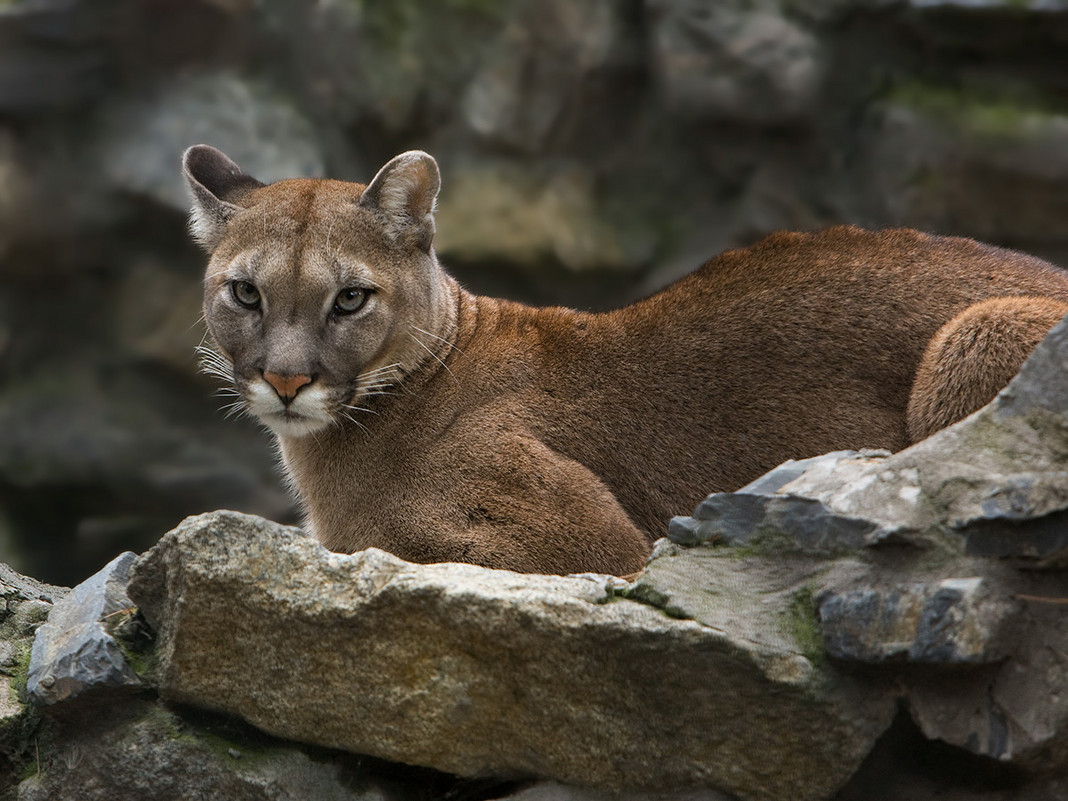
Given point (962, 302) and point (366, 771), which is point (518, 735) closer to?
point (366, 771)

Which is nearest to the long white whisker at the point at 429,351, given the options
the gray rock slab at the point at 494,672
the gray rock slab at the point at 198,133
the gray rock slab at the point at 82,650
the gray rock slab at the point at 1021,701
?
the gray rock slab at the point at 82,650

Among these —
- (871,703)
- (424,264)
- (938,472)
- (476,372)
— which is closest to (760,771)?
(871,703)

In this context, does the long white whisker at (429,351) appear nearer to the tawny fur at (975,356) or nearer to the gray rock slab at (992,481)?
the tawny fur at (975,356)

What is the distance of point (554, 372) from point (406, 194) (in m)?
1.03

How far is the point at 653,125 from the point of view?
10961mm

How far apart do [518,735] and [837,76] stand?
8358 millimetres

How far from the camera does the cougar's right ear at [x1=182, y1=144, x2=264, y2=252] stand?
18.5 feet

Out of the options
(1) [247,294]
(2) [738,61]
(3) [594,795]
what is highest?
(2) [738,61]

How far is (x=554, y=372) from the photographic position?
5344mm

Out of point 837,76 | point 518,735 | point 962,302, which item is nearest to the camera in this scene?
point 518,735

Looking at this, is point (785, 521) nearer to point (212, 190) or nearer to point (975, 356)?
point (975, 356)

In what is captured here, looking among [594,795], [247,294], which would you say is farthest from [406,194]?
[594,795]

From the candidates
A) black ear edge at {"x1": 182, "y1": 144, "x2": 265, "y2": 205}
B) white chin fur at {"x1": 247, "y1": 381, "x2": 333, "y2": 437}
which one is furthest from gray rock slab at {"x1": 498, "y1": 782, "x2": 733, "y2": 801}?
black ear edge at {"x1": 182, "y1": 144, "x2": 265, "y2": 205}

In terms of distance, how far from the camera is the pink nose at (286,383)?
4941mm
